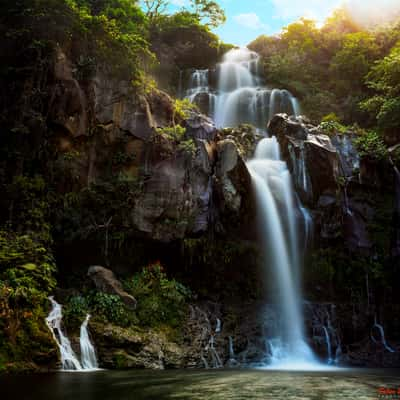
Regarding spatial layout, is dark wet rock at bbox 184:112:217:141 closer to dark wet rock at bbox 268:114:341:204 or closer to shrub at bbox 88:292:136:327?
dark wet rock at bbox 268:114:341:204

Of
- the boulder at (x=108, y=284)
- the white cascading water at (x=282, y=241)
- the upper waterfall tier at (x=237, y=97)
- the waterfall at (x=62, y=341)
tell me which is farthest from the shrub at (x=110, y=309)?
the upper waterfall tier at (x=237, y=97)

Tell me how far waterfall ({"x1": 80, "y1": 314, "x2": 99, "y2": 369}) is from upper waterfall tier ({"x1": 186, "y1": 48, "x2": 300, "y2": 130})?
54.7 ft

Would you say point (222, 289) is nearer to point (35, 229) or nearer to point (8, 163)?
point (35, 229)

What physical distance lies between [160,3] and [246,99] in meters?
11.6

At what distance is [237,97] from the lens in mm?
27422

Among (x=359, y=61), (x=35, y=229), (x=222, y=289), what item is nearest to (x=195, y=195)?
(x=222, y=289)

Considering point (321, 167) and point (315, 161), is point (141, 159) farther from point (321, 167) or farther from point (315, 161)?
point (321, 167)

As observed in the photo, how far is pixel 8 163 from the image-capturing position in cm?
1582

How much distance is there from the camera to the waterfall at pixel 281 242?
1578 cm

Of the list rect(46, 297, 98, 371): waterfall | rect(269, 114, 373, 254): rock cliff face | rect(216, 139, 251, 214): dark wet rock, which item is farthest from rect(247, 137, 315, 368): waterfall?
rect(46, 297, 98, 371): waterfall

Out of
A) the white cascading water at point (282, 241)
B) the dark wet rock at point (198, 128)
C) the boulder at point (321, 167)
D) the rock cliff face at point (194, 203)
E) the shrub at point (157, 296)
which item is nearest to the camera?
the shrub at point (157, 296)

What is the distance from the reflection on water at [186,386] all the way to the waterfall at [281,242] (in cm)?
505

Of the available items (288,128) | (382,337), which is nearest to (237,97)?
(288,128)

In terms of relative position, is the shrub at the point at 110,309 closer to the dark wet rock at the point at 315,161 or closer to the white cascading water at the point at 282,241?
the white cascading water at the point at 282,241
